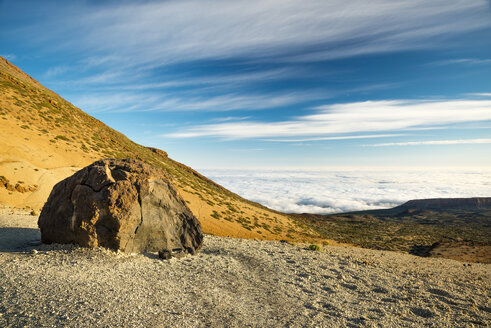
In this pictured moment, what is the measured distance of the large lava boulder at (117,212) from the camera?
Result: 1031 cm

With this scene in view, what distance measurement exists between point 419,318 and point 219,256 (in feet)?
28.2

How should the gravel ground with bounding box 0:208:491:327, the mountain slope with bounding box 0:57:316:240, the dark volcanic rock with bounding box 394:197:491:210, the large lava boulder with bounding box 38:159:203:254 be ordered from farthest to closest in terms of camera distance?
1. the dark volcanic rock with bounding box 394:197:491:210
2. the mountain slope with bounding box 0:57:316:240
3. the large lava boulder with bounding box 38:159:203:254
4. the gravel ground with bounding box 0:208:491:327

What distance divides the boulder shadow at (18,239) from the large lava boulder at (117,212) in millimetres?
755

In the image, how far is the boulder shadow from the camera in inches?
408

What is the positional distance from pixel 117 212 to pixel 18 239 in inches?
219

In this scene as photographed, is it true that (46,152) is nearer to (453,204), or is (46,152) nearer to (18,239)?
(18,239)

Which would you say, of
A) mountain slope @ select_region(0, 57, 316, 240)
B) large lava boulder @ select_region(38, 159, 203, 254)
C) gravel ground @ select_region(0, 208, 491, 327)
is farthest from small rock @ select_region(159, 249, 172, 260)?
mountain slope @ select_region(0, 57, 316, 240)

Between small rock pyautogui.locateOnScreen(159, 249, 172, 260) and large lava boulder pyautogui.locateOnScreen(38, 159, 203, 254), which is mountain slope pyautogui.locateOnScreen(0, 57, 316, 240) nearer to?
large lava boulder pyautogui.locateOnScreen(38, 159, 203, 254)

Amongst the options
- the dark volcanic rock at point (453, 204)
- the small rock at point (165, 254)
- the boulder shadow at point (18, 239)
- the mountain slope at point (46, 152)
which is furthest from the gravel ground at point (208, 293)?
the dark volcanic rock at point (453, 204)

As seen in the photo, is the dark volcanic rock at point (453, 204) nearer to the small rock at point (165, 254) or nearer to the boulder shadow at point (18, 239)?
the small rock at point (165, 254)

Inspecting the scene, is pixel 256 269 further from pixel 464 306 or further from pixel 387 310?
pixel 464 306

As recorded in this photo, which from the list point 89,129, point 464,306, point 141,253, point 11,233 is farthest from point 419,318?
point 89,129

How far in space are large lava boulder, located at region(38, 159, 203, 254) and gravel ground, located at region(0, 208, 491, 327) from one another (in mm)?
573

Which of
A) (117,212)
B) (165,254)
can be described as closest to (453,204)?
(165,254)
